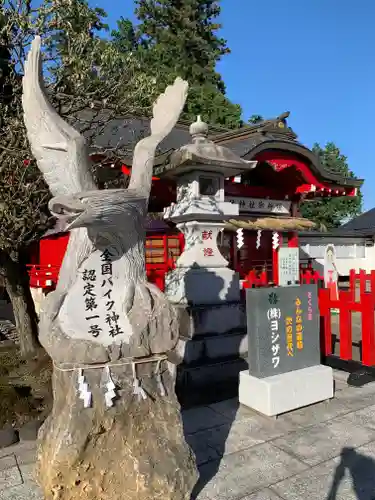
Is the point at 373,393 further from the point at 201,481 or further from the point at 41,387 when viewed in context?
the point at 41,387

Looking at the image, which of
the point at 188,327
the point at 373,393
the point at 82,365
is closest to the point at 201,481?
the point at 82,365

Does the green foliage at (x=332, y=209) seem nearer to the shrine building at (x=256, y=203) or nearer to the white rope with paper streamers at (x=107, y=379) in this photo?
the shrine building at (x=256, y=203)

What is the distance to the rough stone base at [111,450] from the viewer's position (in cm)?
266

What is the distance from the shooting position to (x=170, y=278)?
6305 mm

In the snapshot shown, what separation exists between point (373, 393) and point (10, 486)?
4371 mm

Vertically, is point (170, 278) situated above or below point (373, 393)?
above

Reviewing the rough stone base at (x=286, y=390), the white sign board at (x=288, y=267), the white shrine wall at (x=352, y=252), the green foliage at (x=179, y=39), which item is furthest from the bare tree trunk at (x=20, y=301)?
the green foliage at (x=179, y=39)

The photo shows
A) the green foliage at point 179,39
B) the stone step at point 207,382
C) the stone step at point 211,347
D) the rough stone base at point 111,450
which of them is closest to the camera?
the rough stone base at point 111,450

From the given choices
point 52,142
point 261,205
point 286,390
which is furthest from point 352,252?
point 52,142

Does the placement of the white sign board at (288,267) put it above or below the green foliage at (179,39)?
below

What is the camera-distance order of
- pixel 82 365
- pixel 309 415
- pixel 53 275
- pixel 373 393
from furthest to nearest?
pixel 53 275 < pixel 373 393 < pixel 309 415 < pixel 82 365

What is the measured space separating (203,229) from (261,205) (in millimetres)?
5067

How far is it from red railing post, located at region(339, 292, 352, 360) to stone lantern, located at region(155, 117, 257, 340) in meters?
1.55

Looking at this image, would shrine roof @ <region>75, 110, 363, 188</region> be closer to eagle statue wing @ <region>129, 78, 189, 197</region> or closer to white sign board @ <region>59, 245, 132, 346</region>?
eagle statue wing @ <region>129, 78, 189, 197</region>
